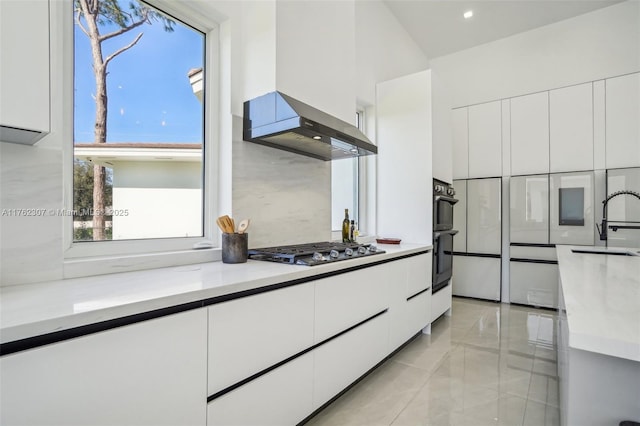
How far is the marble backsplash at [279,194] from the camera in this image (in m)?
1.99

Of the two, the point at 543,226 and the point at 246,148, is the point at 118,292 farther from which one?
the point at 543,226

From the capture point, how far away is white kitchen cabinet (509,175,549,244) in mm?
3906

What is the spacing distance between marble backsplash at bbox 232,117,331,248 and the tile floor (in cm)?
113

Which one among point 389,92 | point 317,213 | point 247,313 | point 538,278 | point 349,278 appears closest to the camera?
point 247,313

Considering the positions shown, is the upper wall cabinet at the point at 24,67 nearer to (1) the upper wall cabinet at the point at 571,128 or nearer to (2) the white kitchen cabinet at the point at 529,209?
(2) the white kitchen cabinet at the point at 529,209

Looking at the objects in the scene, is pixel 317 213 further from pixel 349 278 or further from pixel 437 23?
pixel 437 23

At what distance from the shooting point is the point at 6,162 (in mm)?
1140

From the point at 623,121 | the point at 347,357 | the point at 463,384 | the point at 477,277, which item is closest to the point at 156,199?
the point at 347,357

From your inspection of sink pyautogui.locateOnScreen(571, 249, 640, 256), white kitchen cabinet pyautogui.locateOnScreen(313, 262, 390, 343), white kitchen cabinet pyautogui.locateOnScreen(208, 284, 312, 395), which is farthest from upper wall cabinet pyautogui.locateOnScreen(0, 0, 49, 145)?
sink pyautogui.locateOnScreen(571, 249, 640, 256)

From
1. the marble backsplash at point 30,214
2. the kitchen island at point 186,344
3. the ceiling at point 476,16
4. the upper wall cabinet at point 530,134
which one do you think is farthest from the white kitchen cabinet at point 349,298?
the ceiling at point 476,16

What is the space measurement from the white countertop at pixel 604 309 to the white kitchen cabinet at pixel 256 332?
1020 mm

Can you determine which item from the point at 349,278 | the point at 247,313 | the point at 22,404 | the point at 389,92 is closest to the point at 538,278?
the point at 389,92

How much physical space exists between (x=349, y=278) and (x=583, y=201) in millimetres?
3540

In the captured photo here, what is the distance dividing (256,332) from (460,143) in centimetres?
430
